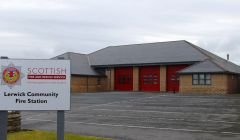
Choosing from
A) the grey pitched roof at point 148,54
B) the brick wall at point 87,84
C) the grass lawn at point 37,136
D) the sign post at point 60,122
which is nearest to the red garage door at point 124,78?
the grey pitched roof at point 148,54

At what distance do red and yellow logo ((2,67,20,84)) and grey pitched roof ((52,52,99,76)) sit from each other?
3937 centimetres

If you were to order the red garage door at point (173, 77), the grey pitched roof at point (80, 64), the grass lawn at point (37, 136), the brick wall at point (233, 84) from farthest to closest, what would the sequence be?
1. the grey pitched roof at point (80, 64)
2. the red garage door at point (173, 77)
3. the brick wall at point (233, 84)
4. the grass lawn at point (37, 136)

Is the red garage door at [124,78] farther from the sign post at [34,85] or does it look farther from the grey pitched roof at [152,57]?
the sign post at [34,85]

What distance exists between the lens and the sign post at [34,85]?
8.40 metres

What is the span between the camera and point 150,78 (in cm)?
4962

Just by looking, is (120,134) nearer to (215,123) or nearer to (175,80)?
(215,123)

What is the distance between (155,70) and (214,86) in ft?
33.5

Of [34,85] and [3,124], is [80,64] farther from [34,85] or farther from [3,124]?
[34,85]

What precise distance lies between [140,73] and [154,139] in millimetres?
39056

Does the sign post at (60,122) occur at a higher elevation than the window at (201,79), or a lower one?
lower

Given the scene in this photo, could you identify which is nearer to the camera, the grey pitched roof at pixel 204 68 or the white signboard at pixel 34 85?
the white signboard at pixel 34 85

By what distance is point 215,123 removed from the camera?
50.6 feet

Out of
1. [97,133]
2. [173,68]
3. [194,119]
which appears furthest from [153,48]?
[97,133]

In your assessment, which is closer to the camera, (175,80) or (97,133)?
(97,133)
